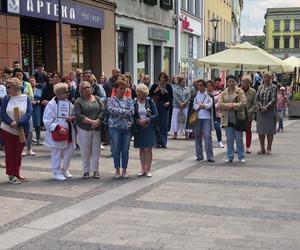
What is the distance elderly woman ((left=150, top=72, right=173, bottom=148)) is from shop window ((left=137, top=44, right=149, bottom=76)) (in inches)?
505

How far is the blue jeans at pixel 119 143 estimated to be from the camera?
888 centimetres

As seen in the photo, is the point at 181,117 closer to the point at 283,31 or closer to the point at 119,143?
the point at 119,143

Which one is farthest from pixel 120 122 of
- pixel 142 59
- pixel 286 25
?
pixel 286 25

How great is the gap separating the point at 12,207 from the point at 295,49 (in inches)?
4574

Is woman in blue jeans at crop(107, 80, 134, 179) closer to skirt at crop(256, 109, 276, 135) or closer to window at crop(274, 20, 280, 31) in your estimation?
skirt at crop(256, 109, 276, 135)

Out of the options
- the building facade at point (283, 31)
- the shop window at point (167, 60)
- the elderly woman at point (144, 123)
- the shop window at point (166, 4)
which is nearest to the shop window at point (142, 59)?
the shop window at point (166, 4)

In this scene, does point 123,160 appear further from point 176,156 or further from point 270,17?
point 270,17

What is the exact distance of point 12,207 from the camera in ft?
23.1

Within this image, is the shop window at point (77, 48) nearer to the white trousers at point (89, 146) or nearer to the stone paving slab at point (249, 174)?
the stone paving slab at point (249, 174)

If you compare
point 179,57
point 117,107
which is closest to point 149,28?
point 179,57

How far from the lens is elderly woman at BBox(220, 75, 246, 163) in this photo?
34.4 feet

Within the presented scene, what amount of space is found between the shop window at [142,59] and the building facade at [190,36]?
4263 mm

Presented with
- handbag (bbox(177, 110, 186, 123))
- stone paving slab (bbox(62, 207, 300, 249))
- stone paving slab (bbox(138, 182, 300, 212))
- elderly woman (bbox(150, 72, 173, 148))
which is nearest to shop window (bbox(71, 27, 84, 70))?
handbag (bbox(177, 110, 186, 123))

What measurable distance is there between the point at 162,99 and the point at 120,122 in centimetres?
428
